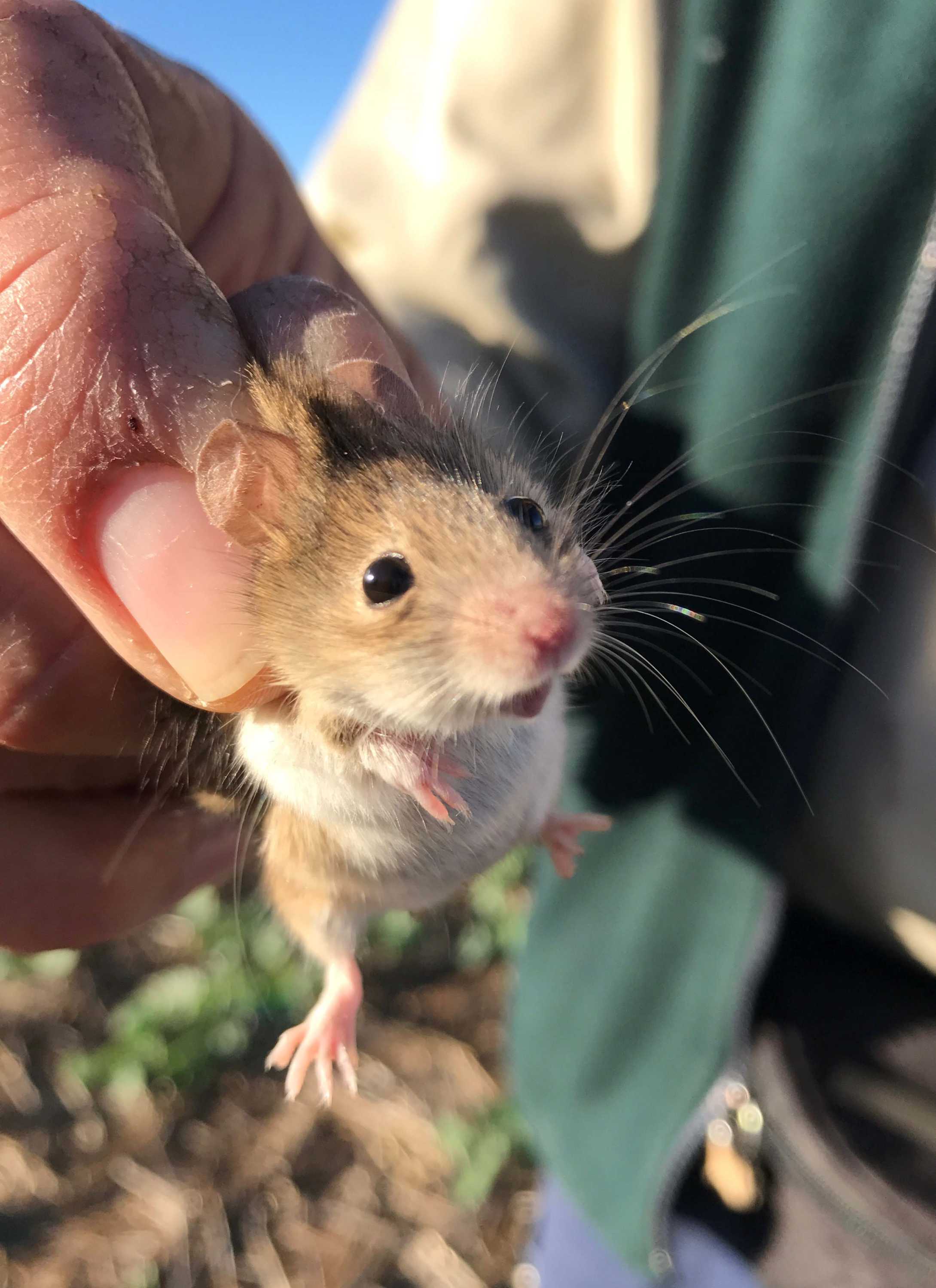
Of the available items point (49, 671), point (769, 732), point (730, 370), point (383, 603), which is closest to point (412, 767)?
point (383, 603)

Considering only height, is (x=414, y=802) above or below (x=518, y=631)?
below

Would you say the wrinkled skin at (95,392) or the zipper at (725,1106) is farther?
the zipper at (725,1106)

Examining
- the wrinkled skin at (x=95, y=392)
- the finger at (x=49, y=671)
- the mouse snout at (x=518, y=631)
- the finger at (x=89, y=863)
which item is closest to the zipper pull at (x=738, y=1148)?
the finger at (x=89, y=863)

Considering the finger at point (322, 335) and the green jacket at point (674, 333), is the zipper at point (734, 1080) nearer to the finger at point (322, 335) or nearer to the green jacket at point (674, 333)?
the green jacket at point (674, 333)

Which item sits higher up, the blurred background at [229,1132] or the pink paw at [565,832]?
the pink paw at [565,832]

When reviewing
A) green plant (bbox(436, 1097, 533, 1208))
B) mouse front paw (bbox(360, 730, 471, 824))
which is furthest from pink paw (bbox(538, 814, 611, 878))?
green plant (bbox(436, 1097, 533, 1208))

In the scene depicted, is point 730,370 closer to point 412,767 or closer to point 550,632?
point 550,632
